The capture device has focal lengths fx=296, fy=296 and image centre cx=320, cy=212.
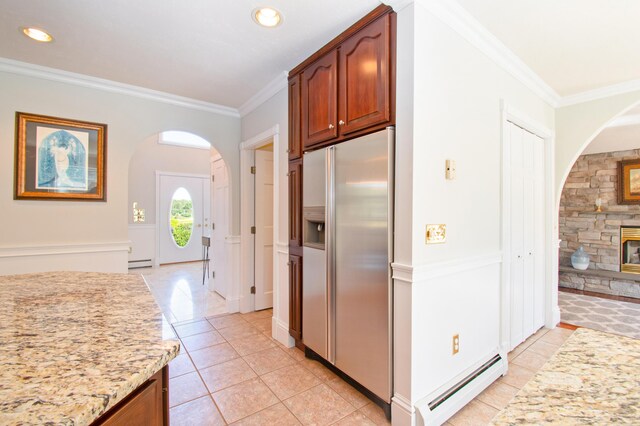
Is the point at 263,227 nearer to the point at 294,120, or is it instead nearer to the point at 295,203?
the point at 295,203

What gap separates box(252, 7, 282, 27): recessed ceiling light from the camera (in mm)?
1823

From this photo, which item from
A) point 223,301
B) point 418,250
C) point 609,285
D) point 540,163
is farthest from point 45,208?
point 609,285

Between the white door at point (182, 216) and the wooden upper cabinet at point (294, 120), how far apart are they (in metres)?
4.95

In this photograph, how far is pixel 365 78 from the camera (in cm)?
190

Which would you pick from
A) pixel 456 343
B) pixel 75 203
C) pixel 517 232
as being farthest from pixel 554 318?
pixel 75 203

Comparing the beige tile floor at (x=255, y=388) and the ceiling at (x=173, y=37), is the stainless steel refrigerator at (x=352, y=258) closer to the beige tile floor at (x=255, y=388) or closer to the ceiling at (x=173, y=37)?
the beige tile floor at (x=255, y=388)

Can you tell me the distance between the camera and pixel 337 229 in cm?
208

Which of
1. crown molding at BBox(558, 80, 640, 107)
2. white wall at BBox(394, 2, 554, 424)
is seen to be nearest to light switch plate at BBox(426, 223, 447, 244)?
white wall at BBox(394, 2, 554, 424)

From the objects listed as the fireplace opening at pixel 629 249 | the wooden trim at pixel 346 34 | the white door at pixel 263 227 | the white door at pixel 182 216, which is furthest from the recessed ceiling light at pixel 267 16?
the fireplace opening at pixel 629 249

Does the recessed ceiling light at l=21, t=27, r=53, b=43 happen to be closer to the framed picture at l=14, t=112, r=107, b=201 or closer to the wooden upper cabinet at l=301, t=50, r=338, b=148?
the framed picture at l=14, t=112, r=107, b=201

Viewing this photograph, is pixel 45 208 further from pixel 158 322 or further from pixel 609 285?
pixel 609 285

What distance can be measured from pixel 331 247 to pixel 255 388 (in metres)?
1.13

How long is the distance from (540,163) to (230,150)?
340cm

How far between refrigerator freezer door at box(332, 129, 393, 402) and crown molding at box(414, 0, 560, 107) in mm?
810
